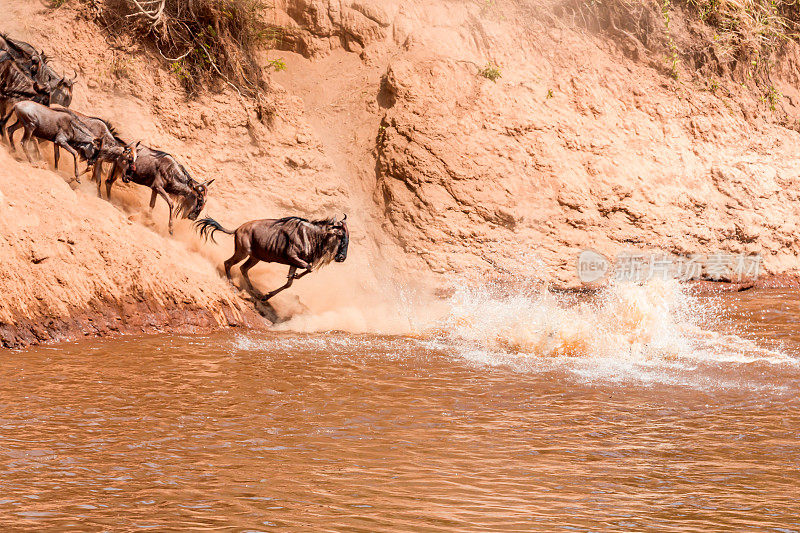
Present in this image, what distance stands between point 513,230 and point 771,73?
6.53 m

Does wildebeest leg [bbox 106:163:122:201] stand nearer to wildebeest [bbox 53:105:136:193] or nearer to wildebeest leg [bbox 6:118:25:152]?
wildebeest [bbox 53:105:136:193]

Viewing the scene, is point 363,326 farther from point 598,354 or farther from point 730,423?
point 730,423

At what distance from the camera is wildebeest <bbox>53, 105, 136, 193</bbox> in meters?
9.02

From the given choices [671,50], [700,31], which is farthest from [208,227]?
[700,31]

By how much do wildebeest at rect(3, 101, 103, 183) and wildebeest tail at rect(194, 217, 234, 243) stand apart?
1.32 metres

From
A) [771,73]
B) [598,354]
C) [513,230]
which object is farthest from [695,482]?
[771,73]

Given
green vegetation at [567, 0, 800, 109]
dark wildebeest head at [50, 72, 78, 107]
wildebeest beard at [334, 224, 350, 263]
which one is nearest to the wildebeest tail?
wildebeest beard at [334, 224, 350, 263]

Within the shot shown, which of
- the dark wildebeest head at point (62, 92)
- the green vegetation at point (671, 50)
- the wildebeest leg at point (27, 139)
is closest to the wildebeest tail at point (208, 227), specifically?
the wildebeest leg at point (27, 139)

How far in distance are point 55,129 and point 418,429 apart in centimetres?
574

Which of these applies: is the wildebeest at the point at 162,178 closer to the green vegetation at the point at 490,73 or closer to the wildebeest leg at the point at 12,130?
the wildebeest leg at the point at 12,130

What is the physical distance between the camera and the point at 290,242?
29.9ft

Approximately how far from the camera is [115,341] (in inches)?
306

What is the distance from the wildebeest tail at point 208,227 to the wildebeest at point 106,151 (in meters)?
0.93

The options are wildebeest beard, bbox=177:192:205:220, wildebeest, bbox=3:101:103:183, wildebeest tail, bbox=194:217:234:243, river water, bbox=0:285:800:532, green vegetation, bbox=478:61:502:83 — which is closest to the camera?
river water, bbox=0:285:800:532
